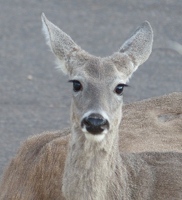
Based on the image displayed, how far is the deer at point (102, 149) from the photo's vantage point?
720 cm

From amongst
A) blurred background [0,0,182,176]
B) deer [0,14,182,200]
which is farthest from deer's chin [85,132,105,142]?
blurred background [0,0,182,176]

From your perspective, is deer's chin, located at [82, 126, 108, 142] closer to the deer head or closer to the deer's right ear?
the deer head

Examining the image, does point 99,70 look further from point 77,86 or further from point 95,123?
point 95,123

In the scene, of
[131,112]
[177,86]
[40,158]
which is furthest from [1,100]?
[40,158]

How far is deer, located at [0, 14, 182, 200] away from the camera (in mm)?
7195

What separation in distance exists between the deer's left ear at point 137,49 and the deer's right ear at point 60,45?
38cm

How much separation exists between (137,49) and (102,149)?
109 centimetres

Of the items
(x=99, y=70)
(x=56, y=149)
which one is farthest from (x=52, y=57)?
(x=99, y=70)

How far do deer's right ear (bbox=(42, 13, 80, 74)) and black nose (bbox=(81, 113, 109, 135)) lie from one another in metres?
0.82

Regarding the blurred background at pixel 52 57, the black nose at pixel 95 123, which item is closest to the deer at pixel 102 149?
the black nose at pixel 95 123

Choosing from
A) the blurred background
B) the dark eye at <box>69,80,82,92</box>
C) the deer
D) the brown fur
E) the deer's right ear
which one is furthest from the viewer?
the blurred background

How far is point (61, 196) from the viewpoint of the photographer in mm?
7910

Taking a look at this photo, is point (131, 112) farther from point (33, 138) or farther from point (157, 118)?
point (33, 138)

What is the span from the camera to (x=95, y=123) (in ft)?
22.6
